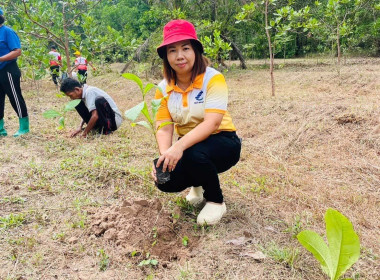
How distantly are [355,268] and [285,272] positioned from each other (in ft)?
1.08

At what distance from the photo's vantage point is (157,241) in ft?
5.31

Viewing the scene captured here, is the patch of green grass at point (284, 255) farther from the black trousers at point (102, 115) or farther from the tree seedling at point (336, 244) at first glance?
the black trousers at point (102, 115)

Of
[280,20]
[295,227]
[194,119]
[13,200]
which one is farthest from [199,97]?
[280,20]

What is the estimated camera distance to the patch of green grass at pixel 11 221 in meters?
1.79

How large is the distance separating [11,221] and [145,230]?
834mm

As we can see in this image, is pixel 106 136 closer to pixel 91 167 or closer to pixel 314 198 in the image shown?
pixel 91 167

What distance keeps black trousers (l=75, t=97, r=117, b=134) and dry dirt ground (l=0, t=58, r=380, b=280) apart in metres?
0.23

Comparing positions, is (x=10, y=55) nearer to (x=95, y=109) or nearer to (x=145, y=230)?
(x=95, y=109)

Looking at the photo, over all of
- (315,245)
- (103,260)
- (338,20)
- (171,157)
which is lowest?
(103,260)

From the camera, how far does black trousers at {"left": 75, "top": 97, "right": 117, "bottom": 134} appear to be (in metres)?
3.74

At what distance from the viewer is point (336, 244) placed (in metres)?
1.15

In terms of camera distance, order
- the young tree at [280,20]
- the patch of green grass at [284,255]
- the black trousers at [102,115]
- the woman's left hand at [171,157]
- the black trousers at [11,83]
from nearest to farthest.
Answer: the patch of green grass at [284,255]
the woman's left hand at [171,157]
the black trousers at [11,83]
the black trousers at [102,115]
the young tree at [280,20]

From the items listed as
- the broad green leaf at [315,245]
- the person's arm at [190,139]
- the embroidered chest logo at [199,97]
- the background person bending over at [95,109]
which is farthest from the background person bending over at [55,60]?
the broad green leaf at [315,245]

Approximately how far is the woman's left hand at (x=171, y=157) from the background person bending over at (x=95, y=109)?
237 centimetres
